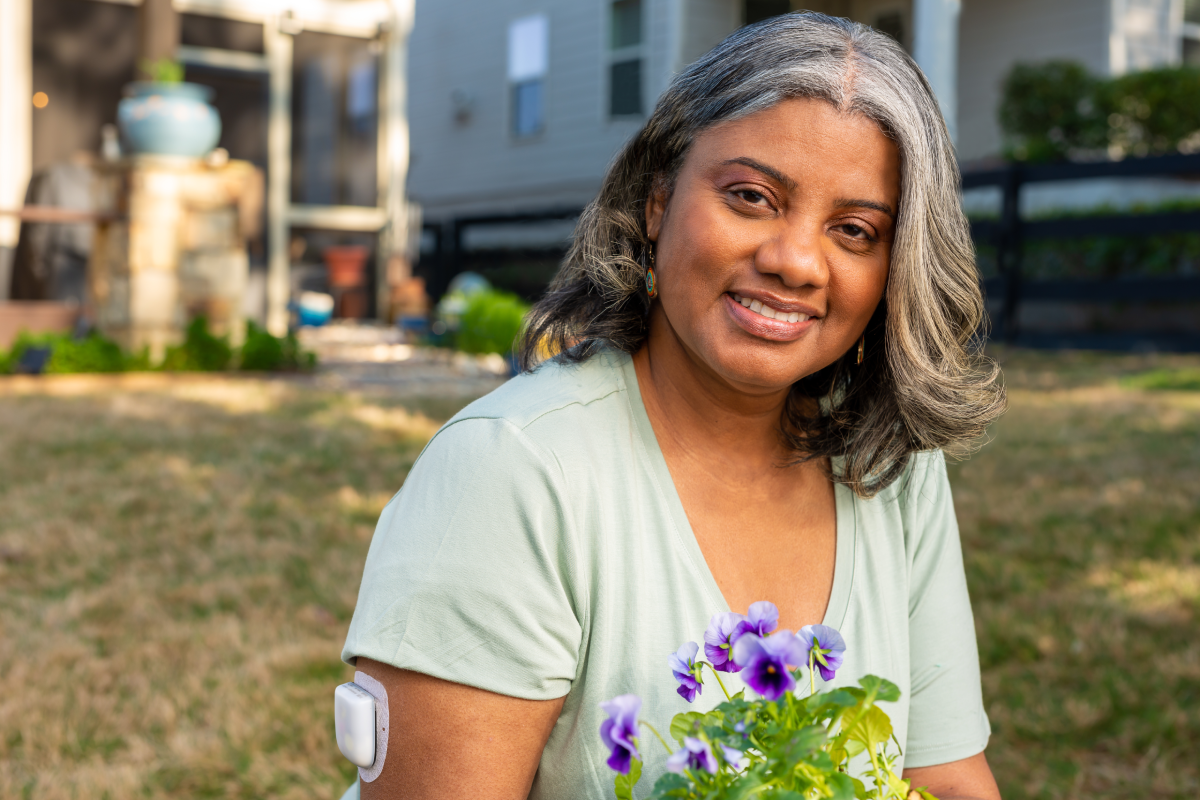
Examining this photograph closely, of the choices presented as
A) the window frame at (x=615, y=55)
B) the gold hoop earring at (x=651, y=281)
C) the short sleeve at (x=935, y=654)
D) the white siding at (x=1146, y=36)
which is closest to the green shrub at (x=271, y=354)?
the window frame at (x=615, y=55)

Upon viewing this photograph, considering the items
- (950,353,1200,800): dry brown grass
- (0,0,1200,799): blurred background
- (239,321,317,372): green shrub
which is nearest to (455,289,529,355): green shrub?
(0,0,1200,799): blurred background

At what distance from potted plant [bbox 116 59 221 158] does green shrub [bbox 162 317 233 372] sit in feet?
3.94

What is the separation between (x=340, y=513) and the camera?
14.3 ft

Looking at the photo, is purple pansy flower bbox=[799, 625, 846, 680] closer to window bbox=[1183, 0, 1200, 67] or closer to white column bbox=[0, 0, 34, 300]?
white column bbox=[0, 0, 34, 300]

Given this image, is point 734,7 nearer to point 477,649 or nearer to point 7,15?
point 7,15

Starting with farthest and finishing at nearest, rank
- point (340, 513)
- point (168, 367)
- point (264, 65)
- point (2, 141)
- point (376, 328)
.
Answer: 1. point (376, 328)
2. point (264, 65)
3. point (2, 141)
4. point (168, 367)
5. point (340, 513)

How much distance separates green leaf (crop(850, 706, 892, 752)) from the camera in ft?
3.29

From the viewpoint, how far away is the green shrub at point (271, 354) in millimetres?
7918

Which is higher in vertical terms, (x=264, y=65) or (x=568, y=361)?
(x=264, y=65)

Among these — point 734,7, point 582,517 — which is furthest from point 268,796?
point 734,7

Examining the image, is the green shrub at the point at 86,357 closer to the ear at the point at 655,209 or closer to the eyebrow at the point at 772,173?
the ear at the point at 655,209

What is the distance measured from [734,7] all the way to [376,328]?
541 cm

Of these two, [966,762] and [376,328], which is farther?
[376,328]

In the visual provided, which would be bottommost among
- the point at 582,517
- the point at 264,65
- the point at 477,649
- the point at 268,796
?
the point at 268,796
